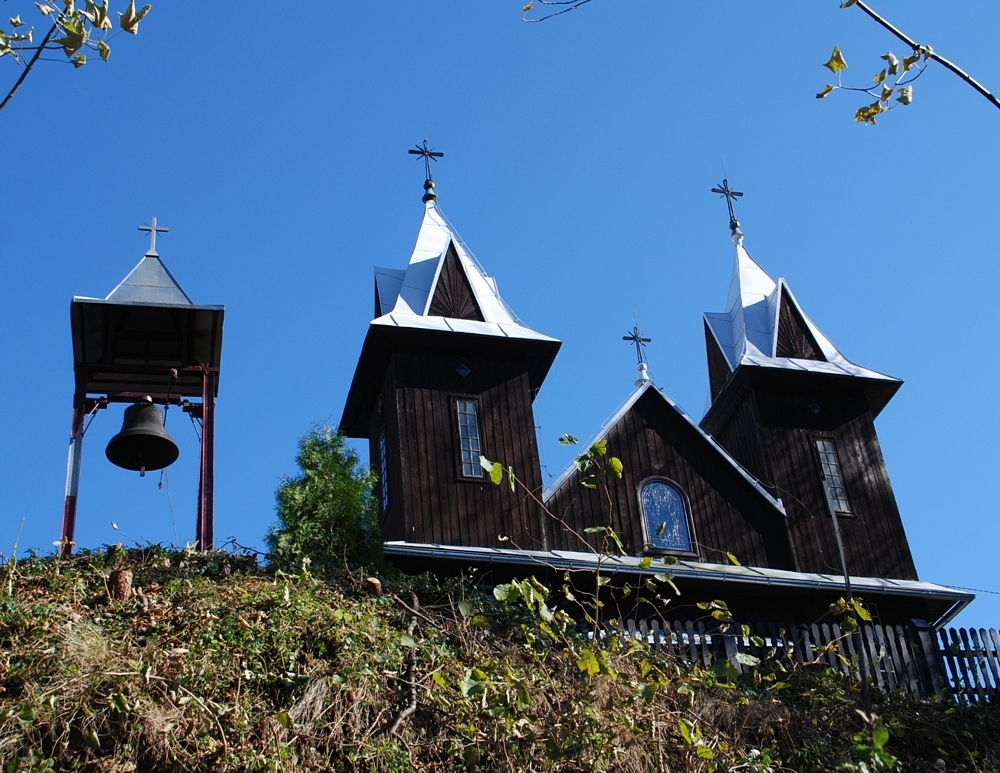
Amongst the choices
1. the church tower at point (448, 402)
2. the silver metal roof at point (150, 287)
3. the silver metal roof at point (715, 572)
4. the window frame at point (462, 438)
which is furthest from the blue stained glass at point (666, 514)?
the silver metal roof at point (150, 287)

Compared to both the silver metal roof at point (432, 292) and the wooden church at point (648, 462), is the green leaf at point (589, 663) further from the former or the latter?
the silver metal roof at point (432, 292)

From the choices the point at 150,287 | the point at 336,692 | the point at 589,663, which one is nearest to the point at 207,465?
the point at 150,287

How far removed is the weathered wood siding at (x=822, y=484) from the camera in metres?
18.3

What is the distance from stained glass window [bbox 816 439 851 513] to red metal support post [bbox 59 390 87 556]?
37.0ft

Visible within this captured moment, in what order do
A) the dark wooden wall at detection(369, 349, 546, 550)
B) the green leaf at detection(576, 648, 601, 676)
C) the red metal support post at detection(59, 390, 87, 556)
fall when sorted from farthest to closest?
the dark wooden wall at detection(369, 349, 546, 550) < the red metal support post at detection(59, 390, 87, 556) < the green leaf at detection(576, 648, 601, 676)

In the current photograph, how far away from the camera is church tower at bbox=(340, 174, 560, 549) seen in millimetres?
16719

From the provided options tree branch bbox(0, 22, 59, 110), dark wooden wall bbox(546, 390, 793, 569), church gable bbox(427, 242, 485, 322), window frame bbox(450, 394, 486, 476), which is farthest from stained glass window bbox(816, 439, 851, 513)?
tree branch bbox(0, 22, 59, 110)

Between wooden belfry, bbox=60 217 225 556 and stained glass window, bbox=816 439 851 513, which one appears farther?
stained glass window, bbox=816 439 851 513

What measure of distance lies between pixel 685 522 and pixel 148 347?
8.08 meters

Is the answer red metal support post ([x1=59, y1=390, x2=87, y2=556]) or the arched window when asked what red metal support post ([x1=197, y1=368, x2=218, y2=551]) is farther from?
the arched window

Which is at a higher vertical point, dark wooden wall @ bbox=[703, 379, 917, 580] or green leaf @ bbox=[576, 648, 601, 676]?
dark wooden wall @ bbox=[703, 379, 917, 580]

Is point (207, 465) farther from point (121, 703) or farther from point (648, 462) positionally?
point (648, 462)

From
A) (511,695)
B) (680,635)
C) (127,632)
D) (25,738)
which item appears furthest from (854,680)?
(25,738)

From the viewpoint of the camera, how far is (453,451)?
17250mm
